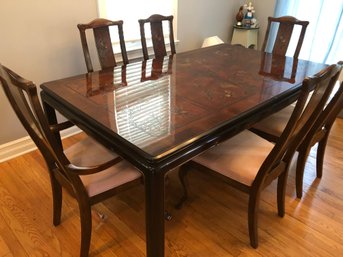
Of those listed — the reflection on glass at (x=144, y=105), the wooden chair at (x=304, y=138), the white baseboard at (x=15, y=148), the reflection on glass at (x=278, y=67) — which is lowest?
the white baseboard at (x=15, y=148)

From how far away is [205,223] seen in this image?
1.67 m

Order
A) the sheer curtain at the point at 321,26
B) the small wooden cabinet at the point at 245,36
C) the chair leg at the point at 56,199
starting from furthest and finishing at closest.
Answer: the small wooden cabinet at the point at 245,36 → the sheer curtain at the point at 321,26 → the chair leg at the point at 56,199

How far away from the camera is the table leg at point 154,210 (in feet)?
3.37

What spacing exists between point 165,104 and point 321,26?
2.58 m

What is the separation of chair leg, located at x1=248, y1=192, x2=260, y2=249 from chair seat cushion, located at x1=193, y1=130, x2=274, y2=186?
0.25 feet

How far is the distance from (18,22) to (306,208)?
2.34 m

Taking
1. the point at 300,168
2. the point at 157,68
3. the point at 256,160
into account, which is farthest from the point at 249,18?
the point at 256,160

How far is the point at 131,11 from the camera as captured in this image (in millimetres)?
2588

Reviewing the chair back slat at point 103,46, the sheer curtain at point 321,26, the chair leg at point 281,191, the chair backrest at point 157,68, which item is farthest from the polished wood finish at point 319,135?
the sheer curtain at point 321,26

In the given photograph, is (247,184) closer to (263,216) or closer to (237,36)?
(263,216)

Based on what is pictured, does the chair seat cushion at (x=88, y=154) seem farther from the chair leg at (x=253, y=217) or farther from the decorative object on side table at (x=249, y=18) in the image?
the decorative object on side table at (x=249, y=18)

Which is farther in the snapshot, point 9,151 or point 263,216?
point 9,151

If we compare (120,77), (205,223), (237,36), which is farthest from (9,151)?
(237,36)

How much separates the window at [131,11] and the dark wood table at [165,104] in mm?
754
